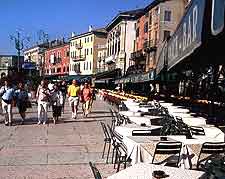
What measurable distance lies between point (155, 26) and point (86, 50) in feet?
162

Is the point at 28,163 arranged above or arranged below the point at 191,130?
below

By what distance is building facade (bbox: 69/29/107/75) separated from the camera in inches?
4424

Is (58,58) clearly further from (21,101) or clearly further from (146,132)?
(146,132)

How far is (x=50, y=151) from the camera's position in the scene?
10.4 metres

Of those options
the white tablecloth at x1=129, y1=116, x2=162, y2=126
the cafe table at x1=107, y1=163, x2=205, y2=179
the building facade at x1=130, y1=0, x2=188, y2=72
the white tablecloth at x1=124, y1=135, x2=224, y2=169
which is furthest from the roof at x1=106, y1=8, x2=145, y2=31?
Result: the cafe table at x1=107, y1=163, x2=205, y2=179

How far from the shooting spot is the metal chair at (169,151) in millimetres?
6719

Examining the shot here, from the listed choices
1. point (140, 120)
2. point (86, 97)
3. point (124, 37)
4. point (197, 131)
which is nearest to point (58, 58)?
point (124, 37)

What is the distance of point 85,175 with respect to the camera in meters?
7.95

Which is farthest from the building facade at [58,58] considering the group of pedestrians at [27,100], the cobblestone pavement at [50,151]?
the cobblestone pavement at [50,151]

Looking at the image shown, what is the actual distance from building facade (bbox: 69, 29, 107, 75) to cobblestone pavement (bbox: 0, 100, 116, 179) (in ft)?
318

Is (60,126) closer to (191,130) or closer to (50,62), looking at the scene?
(191,130)

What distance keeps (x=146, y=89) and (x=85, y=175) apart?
37.5 m

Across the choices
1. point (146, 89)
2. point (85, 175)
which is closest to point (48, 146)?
point (85, 175)

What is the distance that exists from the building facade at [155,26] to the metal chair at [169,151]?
55876 mm
